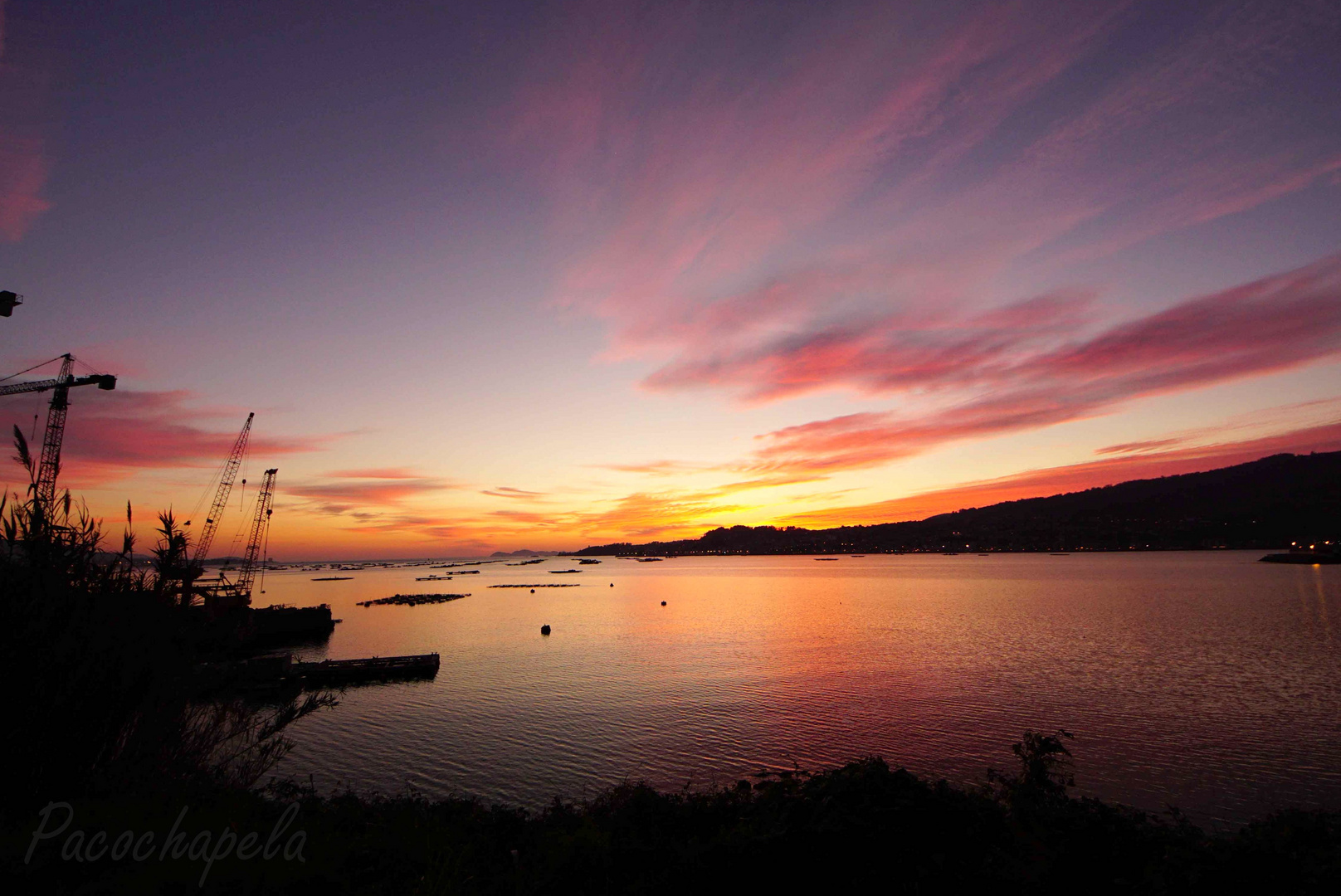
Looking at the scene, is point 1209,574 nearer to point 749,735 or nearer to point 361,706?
point 749,735

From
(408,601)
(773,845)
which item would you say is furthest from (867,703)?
(408,601)

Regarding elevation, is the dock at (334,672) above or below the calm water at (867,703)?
above

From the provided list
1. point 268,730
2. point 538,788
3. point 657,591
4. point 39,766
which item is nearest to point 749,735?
point 538,788

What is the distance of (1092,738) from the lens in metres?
36.1

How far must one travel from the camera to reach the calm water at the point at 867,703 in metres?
31.9

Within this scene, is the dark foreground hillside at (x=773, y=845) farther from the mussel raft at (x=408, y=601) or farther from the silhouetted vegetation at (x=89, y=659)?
the mussel raft at (x=408, y=601)

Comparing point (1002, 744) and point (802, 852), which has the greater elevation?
point (802, 852)

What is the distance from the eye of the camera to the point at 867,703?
152 ft

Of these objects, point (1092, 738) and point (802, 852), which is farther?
point (1092, 738)

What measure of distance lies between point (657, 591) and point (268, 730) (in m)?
170

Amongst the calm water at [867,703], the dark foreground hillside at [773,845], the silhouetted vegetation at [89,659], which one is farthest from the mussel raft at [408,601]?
the silhouetted vegetation at [89,659]

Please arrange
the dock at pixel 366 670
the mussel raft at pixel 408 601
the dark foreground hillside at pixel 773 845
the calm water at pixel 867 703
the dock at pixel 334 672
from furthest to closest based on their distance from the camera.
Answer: the mussel raft at pixel 408 601 → the dock at pixel 366 670 → the dock at pixel 334 672 → the calm water at pixel 867 703 → the dark foreground hillside at pixel 773 845

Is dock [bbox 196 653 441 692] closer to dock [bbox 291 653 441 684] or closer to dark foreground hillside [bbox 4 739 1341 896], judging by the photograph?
dock [bbox 291 653 441 684]

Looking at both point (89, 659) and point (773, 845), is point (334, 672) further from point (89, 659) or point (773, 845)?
point (89, 659)
